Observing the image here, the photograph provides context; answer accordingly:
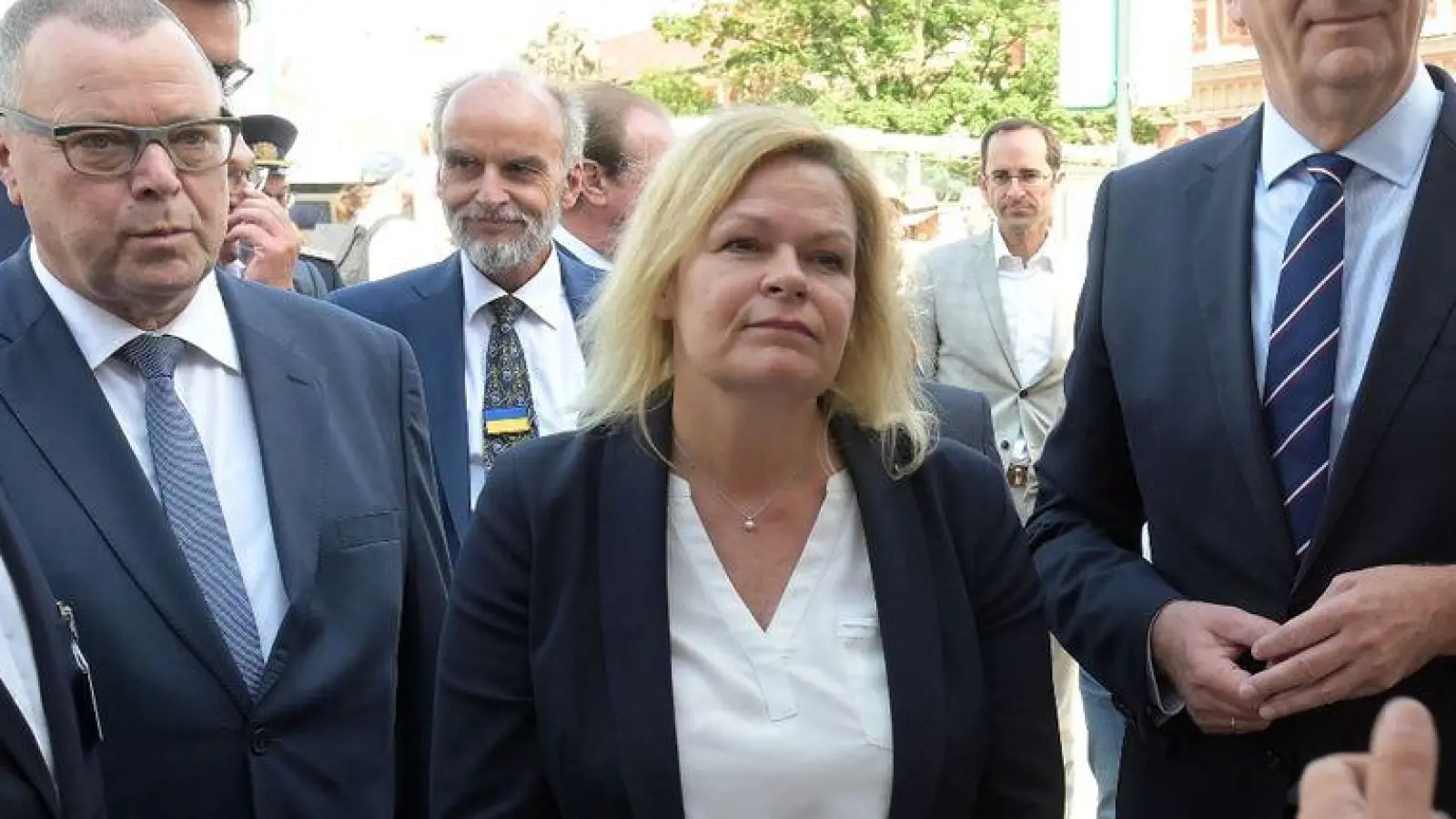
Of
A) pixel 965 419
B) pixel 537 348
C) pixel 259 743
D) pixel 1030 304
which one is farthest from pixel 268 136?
pixel 1030 304

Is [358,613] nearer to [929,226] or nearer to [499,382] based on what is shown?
[499,382]

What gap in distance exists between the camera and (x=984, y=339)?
7.45 meters

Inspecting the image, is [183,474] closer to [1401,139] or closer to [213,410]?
[213,410]

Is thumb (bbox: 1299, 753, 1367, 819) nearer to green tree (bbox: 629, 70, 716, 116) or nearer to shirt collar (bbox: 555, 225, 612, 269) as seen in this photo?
shirt collar (bbox: 555, 225, 612, 269)

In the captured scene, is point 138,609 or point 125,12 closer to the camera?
point 138,609

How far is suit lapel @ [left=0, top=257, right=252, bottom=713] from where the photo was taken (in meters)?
2.71

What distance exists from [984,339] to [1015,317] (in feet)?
0.86

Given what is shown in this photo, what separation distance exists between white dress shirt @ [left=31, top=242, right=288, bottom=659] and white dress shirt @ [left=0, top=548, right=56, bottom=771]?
379mm

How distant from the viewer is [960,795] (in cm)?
256

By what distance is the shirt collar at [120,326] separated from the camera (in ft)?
9.41

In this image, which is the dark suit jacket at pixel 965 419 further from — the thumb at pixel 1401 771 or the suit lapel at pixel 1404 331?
the thumb at pixel 1401 771

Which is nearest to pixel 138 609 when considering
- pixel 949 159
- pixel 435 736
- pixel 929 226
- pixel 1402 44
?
pixel 435 736

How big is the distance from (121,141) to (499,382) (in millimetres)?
1606

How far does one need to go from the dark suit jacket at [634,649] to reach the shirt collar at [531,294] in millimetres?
1811
